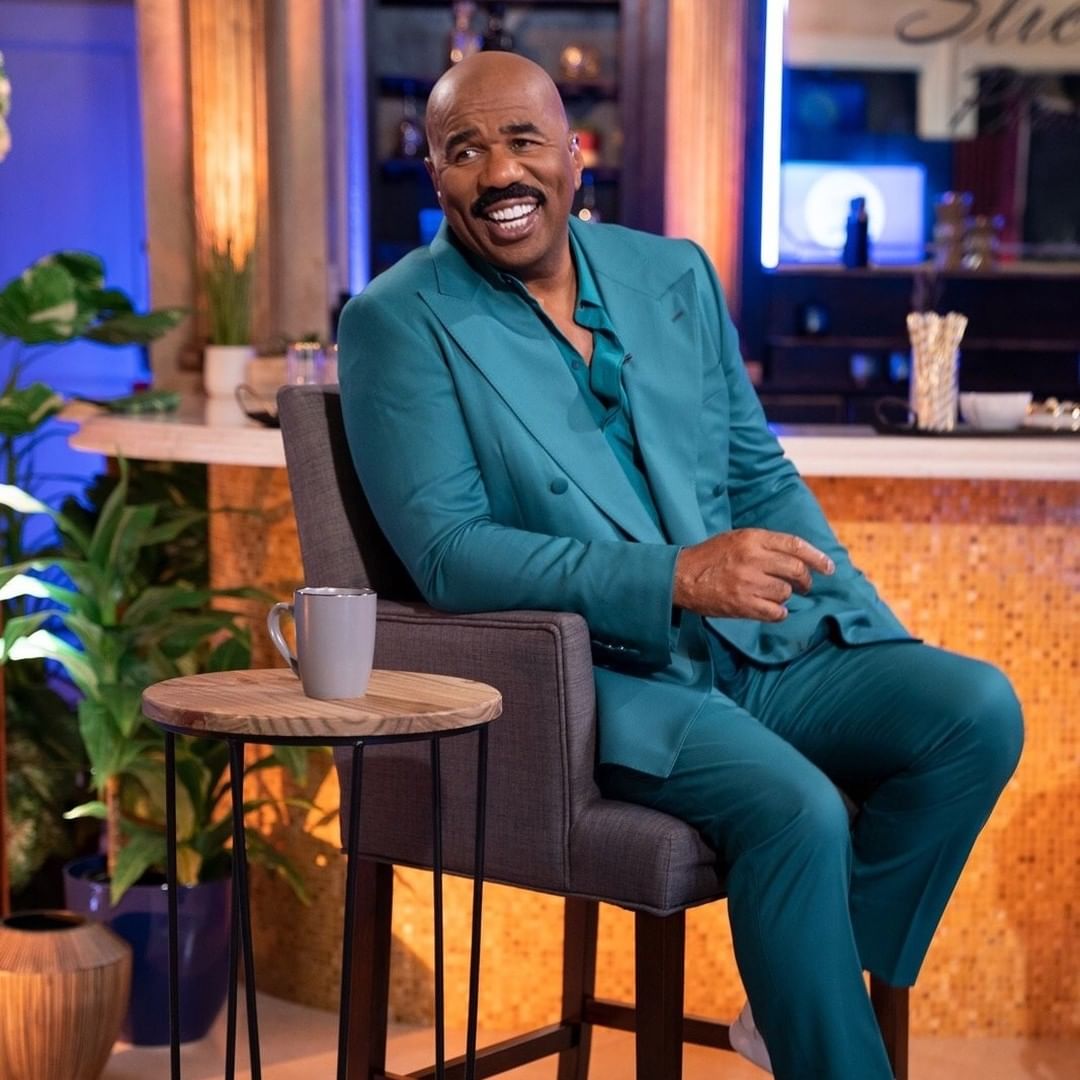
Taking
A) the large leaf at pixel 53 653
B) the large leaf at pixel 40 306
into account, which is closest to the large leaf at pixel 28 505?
the large leaf at pixel 53 653

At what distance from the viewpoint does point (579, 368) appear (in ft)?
7.55

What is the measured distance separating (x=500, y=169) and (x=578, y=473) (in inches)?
15.5

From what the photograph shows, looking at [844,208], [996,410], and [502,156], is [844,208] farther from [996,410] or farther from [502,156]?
[502,156]

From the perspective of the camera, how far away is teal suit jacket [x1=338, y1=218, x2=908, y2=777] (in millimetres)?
2070

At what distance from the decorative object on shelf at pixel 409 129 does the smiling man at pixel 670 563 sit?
5390mm

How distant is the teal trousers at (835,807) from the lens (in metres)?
1.91

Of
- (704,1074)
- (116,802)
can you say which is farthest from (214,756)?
(704,1074)

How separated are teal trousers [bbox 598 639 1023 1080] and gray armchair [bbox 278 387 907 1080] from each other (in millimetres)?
70

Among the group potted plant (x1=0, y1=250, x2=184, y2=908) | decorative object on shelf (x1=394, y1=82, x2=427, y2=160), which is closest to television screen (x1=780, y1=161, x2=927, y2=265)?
decorative object on shelf (x1=394, y1=82, x2=427, y2=160)

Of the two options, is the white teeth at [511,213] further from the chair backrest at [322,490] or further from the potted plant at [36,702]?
the potted plant at [36,702]

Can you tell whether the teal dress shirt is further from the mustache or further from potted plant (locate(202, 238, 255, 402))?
potted plant (locate(202, 238, 255, 402))

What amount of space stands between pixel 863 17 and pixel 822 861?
253 inches

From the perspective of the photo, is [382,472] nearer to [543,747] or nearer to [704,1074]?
[543,747]

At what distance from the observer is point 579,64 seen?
7766 mm
